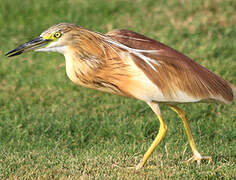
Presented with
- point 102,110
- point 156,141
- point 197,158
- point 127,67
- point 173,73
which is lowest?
point 102,110

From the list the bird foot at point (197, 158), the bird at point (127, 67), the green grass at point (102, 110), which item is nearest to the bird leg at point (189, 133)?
the bird foot at point (197, 158)

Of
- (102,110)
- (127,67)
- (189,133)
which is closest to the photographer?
(127,67)

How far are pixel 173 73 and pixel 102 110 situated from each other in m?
2.59

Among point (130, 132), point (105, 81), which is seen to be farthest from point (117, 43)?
point (130, 132)

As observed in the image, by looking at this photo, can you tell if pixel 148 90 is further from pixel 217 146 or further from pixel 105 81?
pixel 217 146

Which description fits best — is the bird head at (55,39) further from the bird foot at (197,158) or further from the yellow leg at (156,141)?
the bird foot at (197,158)

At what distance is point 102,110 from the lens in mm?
7566

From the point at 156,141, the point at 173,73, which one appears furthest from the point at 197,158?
the point at 173,73

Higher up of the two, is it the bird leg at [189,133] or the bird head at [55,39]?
the bird head at [55,39]

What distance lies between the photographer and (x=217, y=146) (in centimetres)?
649

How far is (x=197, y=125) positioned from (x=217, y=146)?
1.86 feet

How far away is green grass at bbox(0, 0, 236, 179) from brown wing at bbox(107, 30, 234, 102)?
796 mm

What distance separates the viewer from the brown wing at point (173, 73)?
5.05 m

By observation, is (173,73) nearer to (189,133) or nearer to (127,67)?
(127,67)
